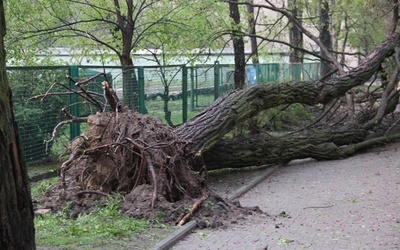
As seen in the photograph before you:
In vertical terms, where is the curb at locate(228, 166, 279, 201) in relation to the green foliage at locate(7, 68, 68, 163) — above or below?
below

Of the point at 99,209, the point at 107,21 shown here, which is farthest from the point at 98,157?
the point at 107,21

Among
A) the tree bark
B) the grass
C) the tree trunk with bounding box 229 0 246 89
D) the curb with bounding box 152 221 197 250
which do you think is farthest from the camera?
the tree trunk with bounding box 229 0 246 89

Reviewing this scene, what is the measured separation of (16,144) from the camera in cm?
507

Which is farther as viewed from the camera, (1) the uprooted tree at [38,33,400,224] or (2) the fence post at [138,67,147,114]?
(2) the fence post at [138,67,147,114]

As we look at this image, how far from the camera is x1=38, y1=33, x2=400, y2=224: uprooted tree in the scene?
9305 mm

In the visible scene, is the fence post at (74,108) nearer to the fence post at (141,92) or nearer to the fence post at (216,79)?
the fence post at (141,92)

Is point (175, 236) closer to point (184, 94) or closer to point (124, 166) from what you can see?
point (124, 166)

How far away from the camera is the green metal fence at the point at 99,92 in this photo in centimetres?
1277

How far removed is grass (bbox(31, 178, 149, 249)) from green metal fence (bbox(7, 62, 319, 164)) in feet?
7.73

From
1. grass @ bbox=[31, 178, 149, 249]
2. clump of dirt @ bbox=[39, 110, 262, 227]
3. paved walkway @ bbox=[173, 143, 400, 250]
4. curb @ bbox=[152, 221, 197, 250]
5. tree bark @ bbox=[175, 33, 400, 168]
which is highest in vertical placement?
tree bark @ bbox=[175, 33, 400, 168]

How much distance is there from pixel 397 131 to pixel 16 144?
43.9 feet

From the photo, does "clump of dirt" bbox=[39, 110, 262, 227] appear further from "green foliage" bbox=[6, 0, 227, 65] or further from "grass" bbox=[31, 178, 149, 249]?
"green foliage" bbox=[6, 0, 227, 65]

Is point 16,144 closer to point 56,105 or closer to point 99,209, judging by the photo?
point 99,209

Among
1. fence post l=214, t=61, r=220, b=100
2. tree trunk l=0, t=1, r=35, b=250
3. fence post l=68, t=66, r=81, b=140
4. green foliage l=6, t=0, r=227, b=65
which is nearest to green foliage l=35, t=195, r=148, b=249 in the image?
tree trunk l=0, t=1, r=35, b=250
